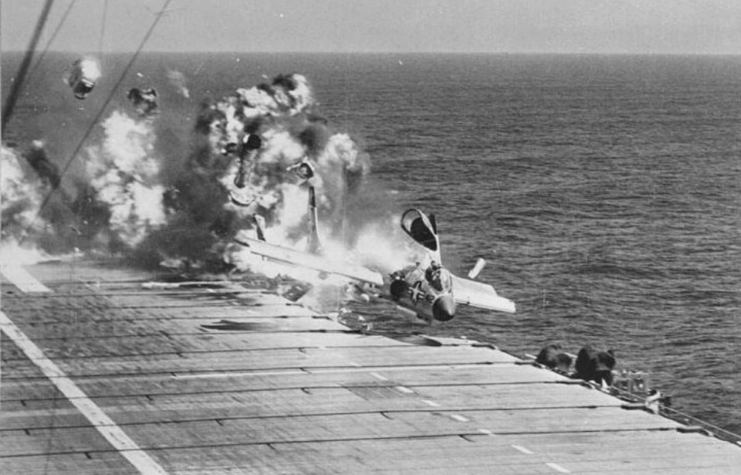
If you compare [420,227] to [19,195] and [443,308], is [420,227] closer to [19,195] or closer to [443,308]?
[443,308]

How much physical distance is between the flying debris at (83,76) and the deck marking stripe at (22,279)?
1708 centimetres

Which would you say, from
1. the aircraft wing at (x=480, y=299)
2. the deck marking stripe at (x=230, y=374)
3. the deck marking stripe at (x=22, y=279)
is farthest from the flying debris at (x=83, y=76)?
the aircraft wing at (x=480, y=299)

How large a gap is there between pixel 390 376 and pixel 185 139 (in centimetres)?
4761

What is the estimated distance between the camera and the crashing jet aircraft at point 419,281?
66.8 m

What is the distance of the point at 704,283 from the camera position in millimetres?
135000

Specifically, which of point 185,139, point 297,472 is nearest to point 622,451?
point 297,472

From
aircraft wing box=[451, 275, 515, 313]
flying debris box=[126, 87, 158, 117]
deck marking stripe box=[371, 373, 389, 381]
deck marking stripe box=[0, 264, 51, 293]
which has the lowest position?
deck marking stripe box=[371, 373, 389, 381]

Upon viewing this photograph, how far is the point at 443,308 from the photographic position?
221ft

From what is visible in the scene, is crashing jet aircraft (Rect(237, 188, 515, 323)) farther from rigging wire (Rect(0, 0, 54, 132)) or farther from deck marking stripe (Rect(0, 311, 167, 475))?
rigging wire (Rect(0, 0, 54, 132))

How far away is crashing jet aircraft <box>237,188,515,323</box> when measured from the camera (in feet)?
219

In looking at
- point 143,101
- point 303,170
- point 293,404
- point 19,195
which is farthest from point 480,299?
point 19,195

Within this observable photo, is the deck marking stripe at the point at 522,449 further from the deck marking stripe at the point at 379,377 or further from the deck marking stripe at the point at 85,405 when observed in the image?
the deck marking stripe at the point at 85,405

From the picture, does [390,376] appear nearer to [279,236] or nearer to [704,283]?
[279,236]

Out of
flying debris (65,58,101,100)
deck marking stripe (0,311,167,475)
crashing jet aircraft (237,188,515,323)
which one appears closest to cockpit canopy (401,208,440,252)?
crashing jet aircraft (237,188,515,323)
